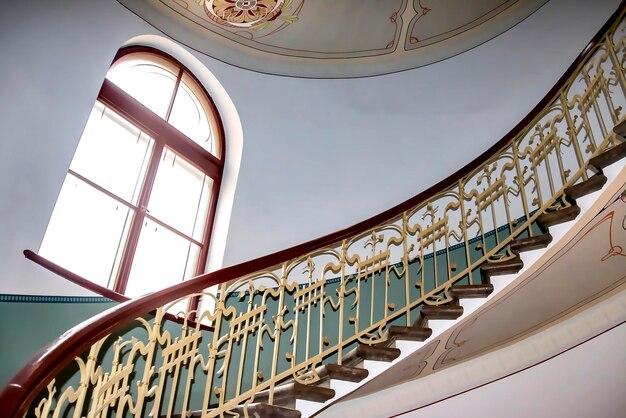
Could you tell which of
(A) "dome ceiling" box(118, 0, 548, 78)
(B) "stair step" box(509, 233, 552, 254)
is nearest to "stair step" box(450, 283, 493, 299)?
(B) "stair step" box(509, 233, 552, 254)

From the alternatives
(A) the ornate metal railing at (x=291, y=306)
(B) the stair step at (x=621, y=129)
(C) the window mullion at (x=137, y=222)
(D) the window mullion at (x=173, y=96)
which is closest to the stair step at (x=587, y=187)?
(A) the ornate metal railing at (x=291, y=306)

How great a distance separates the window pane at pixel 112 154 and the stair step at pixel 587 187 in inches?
149

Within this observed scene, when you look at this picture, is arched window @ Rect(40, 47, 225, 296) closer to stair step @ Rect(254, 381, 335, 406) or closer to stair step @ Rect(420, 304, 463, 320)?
stair step @ Rect(254, 381, 335, 406)

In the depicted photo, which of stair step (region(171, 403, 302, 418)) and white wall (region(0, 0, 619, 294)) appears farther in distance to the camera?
white wall (region(0, 0, 619, 294))

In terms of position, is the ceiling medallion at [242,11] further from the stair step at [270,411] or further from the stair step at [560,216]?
the stair step at [270,411]

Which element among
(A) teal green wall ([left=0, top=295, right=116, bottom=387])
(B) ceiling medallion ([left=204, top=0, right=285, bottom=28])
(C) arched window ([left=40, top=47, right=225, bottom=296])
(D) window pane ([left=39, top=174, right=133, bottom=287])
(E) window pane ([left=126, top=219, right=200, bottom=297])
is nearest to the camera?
(A) teal green wall ([left=0, top=295, right=116, bottom=387])

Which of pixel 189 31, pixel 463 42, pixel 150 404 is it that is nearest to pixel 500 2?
pixel 463 42

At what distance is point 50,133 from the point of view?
4902 mm

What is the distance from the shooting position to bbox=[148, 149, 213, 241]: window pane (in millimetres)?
5970

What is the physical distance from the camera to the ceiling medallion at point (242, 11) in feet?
23.1

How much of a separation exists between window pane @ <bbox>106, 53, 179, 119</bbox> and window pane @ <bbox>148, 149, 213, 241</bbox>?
1.83 ft

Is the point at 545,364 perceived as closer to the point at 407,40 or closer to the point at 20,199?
the point at 20,199

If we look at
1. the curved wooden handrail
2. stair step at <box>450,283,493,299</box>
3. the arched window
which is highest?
the arched window

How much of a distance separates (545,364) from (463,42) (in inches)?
178
